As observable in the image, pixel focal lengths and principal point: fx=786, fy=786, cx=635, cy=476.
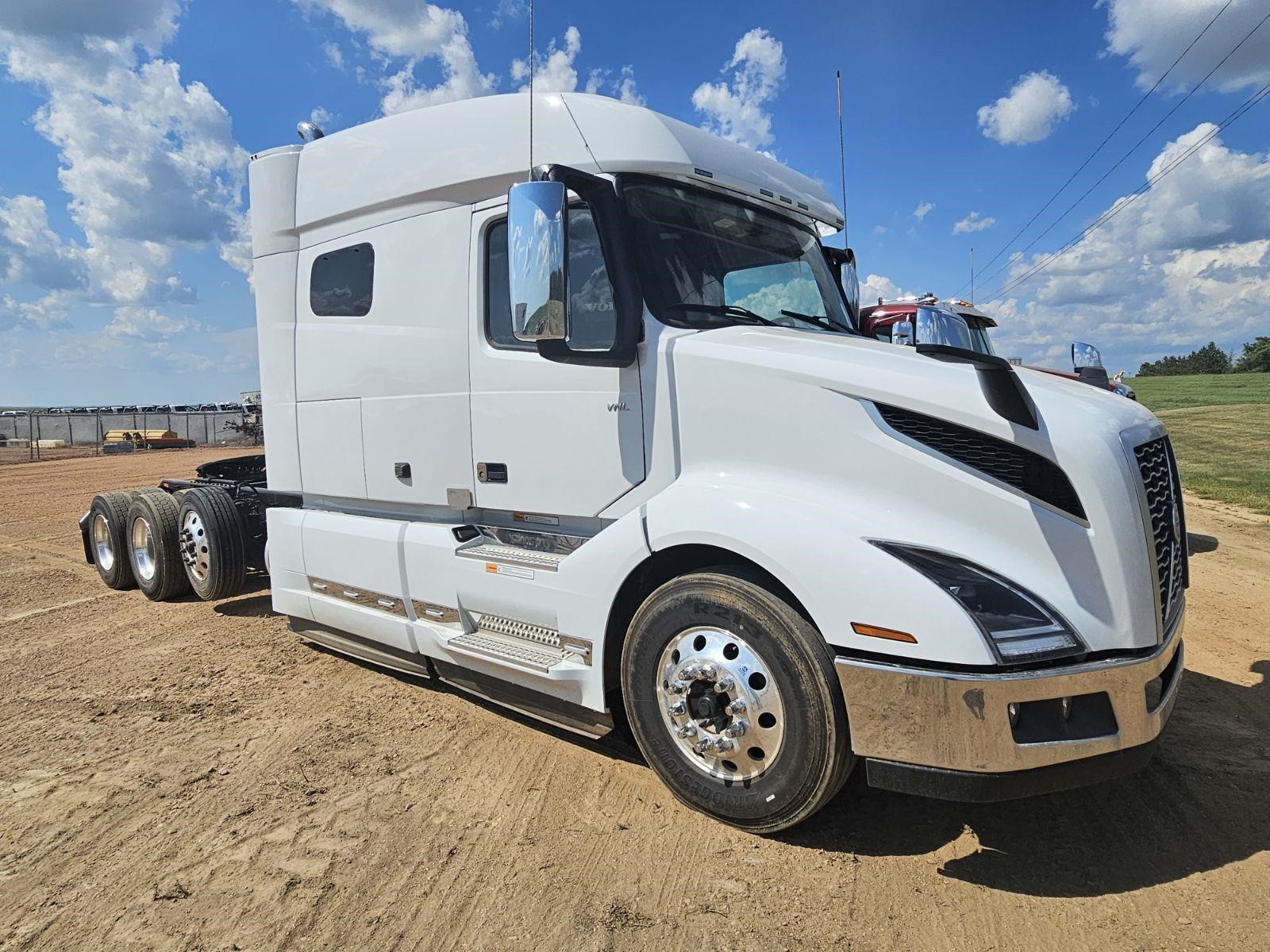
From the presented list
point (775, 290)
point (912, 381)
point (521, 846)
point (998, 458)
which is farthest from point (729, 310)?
point (521, 846)

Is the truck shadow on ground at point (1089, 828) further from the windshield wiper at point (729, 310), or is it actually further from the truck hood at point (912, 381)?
the windshield wiper at point (729, 310)

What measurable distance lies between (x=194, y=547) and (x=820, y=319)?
596 cm

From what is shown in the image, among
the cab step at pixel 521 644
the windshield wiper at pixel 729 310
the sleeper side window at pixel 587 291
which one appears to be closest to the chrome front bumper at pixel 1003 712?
the cab step at pixel 521 644

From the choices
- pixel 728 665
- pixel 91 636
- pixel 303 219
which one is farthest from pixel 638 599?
pixel 91 636

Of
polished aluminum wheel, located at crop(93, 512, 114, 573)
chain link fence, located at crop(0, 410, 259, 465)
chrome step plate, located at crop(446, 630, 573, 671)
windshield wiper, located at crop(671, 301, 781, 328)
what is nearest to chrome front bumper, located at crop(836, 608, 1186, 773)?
chrome step plate, located at crop(446, 630, 573, 671)

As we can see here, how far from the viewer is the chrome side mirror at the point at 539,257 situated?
3.17m

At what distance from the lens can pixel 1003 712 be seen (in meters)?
2.59

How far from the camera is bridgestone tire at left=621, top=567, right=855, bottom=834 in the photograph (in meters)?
2.87

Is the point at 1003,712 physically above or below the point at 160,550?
above

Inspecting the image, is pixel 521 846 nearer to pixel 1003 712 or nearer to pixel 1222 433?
pixel 1003 712

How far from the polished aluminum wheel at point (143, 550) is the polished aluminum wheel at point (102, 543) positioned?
0.29 meters

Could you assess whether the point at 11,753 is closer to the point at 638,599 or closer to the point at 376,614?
the point at 376,614

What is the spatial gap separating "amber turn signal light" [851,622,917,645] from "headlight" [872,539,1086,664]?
0.20 m

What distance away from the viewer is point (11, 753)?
4250mm
